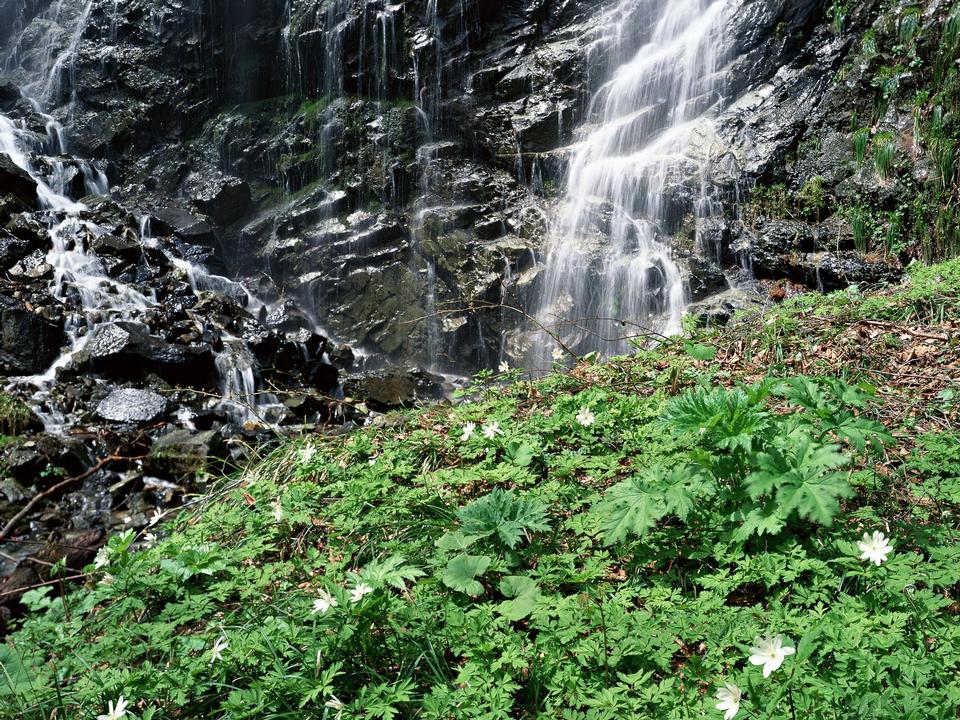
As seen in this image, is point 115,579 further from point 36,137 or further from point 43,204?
point 36,137

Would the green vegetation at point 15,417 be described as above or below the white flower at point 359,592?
below

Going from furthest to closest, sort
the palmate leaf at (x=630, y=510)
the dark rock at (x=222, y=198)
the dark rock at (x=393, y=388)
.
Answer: the dark rock at (x=222, y=198) → the dark rock at (x=393, y=388) → the palmate leaf at (x=630, y=510)

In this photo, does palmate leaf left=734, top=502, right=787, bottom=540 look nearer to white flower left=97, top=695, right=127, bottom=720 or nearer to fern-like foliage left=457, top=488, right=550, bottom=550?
fern-like foliage left=457, top=488, right=550, bottom=550

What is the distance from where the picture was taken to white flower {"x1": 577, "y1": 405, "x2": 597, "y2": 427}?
118 inches

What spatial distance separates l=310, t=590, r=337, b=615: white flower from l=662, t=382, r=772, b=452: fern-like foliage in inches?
51.6

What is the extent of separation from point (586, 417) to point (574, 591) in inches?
42.0

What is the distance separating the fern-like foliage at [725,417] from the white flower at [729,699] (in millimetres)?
780

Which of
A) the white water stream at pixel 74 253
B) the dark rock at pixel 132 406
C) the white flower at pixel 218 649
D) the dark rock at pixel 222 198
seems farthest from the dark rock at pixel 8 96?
the white flower at pixel 218 649

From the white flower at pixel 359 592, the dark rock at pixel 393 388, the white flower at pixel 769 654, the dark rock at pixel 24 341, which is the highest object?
the white flower at pixel 769 654

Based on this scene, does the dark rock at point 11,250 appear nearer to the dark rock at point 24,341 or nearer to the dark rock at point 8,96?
the dark rock at point 24,341

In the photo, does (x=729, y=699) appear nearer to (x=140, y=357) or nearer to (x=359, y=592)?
(x=359, y=592)

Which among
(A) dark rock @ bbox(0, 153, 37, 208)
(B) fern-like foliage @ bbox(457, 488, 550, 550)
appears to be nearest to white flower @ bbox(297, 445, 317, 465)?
(B) fern-like foliage @ bbox(457, 488, 550, 550)

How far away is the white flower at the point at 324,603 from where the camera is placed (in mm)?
1839

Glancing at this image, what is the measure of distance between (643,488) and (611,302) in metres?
9.29
